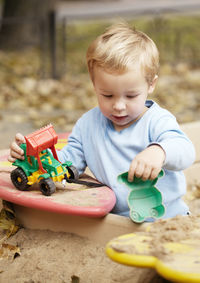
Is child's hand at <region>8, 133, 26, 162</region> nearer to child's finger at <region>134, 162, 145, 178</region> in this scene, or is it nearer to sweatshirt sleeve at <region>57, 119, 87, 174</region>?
sweatshirt sleeve at <region>57, 119, 87, 174</region>

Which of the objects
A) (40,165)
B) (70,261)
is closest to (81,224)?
(70,261)

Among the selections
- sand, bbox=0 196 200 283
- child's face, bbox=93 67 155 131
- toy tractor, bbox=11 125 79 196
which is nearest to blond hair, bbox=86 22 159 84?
child's face, bbox=93 67 155 131

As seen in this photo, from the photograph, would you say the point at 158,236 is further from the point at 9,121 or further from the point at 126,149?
the point at 9,121

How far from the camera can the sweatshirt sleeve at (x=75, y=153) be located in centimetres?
218

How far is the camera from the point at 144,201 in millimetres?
1779

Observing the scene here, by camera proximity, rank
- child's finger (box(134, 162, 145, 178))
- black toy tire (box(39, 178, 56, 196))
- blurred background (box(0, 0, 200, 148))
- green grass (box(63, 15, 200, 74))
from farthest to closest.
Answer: green grass (box(63, 15, 200, 74))
blurred background (box(0, 0, 200, 148))
black toy tire (box(39, 178, 56, 196))
child's finger (box(134, 162, 145, 178))

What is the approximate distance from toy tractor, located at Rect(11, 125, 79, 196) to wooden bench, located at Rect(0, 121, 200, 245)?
10 cm

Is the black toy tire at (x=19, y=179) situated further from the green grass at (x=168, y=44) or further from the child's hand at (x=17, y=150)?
the green grass at (x=168, y=44)

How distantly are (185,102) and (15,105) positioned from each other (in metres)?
1.65

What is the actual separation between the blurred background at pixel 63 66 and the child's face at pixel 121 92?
1939mm

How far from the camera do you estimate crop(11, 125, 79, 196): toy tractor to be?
6.28 ft

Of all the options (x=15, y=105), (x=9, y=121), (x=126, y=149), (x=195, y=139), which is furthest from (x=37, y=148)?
(x=15, y=105)

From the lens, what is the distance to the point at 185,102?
5.32m

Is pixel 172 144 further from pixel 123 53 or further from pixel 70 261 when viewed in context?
pixel 70 261
